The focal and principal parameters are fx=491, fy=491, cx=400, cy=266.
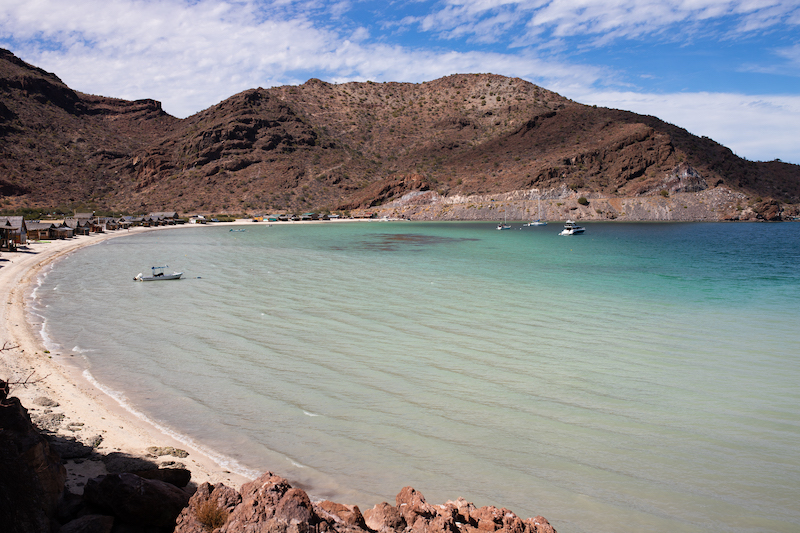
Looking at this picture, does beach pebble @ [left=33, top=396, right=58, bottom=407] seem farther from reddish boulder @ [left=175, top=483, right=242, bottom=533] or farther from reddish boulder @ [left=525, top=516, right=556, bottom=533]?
reddish boulder @ [left=525, top=516, right=556, bottom=533]

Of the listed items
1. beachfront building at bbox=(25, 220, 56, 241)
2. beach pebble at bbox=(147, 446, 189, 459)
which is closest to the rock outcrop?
beach pebble at bbox=(147, 446, 189, 459)

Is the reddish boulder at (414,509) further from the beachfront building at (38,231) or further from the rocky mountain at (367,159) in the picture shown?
the rocky mountain at (367,159)

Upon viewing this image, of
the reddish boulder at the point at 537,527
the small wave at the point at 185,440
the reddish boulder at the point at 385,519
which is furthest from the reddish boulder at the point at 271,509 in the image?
the small wave at the point at 185,440

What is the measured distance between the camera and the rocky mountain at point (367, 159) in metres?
107

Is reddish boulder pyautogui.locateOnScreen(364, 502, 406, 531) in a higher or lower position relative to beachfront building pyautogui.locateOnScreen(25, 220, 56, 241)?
lower

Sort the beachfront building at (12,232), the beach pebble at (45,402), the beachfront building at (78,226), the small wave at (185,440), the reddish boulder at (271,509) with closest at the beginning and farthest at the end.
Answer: the reddish boulder at (271,509)
the small wave at (185,440)
the beach pebble at (45,402)
the beachfront building at (12,232)
the beachfront building at (78,226)

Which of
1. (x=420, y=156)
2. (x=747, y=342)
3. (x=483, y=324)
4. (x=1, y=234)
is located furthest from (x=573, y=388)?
(x=420, y=156)

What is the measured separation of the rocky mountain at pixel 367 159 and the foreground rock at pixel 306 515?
4197 inches

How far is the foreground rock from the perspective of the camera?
14.2 ft

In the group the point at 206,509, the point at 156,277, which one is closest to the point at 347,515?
the point at 206,509

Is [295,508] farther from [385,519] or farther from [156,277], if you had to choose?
[156,277]

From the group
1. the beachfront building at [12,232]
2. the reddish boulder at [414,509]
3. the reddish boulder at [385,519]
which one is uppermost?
the beachfront building at [12,232]

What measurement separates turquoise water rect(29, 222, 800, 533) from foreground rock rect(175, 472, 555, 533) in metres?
1.86

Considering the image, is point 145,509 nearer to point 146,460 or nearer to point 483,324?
point 146,460
